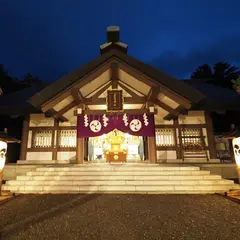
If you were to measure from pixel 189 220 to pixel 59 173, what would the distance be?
4.80 m

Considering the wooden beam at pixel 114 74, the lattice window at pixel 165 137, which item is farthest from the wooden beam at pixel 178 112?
the wooden beam at pixel 114 74

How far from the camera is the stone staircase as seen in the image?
17.9 feet

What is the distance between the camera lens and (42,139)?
9875mm

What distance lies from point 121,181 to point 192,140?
→ 5.75 m

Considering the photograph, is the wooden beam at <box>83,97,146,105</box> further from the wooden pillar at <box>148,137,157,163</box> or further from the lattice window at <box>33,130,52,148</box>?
the lattice window at <box>33,130,52,148</box>

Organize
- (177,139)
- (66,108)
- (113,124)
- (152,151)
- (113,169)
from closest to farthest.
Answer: (113,169), (152,151), (113,124), (66,108), (177,139)

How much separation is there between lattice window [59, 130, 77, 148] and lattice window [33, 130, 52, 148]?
2.21 ft

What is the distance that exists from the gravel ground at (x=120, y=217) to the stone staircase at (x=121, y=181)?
44 cm

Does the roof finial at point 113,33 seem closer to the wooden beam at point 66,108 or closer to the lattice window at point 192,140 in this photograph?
the wooden beam at point 66,108

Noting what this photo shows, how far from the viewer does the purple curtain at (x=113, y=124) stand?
8.09 metres

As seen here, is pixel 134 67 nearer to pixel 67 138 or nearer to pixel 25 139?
pixel 67 138

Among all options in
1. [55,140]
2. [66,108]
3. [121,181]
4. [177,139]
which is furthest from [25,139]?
[177,139]

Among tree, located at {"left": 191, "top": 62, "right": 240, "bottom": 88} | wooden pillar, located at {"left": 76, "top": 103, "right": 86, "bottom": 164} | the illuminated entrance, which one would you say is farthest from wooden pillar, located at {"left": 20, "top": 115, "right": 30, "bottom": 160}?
tree, located at {"left": 191, "top": 62, "right": 240, "bottom": 88}

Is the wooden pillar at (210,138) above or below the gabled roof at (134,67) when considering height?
below
